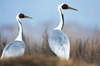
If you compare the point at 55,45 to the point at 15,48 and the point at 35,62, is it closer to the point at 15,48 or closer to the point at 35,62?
the point at 15,48

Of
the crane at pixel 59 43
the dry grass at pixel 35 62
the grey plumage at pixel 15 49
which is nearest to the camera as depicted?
the dry grass at pixel 35 62

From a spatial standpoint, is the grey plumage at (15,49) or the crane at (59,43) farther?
the grey plumage at (15,49)

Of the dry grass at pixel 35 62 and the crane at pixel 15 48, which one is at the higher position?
the dry grass at pixel 35 62

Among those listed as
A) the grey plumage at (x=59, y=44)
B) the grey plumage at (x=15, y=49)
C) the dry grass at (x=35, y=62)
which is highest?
the dry grass at (x=35, y=62)

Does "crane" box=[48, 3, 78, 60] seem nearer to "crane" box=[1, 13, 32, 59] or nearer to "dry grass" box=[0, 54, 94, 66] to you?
"crane" box=[1, 13, 32, 59]

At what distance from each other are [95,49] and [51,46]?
126 centimetres

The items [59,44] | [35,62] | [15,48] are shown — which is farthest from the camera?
[15,48]

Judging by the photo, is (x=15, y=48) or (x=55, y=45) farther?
(x=15, y=48)

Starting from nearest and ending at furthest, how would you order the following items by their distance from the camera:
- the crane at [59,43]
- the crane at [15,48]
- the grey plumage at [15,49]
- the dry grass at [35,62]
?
1. the dry grass at [35,62]
2. the crane at [59,43]
3. the crane at [15,48]
4. the grey plumage at [15,49]

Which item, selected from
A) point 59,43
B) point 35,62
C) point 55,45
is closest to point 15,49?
point 55,45

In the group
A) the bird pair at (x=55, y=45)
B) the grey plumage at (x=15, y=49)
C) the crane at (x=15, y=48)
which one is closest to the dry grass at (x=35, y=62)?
the bird pair at (x=55, y=45)

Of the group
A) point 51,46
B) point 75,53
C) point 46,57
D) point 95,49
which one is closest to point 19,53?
point 51,46

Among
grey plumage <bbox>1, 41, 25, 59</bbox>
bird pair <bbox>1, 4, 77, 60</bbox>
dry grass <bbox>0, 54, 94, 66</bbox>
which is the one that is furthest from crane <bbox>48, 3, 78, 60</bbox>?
dry grass <bbox>0, 54, 94, 66</bbox>

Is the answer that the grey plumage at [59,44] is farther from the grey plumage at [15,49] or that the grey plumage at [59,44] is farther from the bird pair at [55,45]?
the grey plumage at [15,49]
